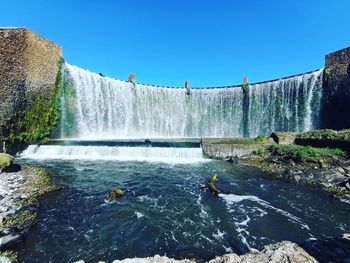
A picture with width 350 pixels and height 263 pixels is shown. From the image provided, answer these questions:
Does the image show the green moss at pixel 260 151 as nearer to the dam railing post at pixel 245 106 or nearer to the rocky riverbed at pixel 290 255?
the dam railing post at pixel 245 106

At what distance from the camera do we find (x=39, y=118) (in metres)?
23.6

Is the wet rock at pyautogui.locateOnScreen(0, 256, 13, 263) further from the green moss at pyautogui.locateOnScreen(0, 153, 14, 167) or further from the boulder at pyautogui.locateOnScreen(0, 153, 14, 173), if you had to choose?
the green moss at pyautogui.locateOnScreen(0, 153, 14, 167)

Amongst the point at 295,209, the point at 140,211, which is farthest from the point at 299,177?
the point at 140,211

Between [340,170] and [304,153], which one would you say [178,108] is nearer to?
[304,153]

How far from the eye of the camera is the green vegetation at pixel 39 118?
69.9 ft

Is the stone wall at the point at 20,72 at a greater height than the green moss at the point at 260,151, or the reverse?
the stone wall at the point at 20,72

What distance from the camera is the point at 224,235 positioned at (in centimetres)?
784

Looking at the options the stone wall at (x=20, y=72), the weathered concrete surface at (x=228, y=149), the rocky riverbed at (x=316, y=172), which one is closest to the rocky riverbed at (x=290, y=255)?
the rocky riverbed at (x=316, y=172)

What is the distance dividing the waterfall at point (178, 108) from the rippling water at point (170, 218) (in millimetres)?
16618

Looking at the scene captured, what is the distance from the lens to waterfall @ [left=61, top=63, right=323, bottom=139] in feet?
95.8

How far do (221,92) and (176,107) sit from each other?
735cm

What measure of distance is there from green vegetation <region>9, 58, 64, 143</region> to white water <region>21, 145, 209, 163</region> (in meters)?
1.50

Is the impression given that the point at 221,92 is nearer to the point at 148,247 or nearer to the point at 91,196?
the point at 91,196

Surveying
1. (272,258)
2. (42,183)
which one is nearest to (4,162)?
(42,183)
